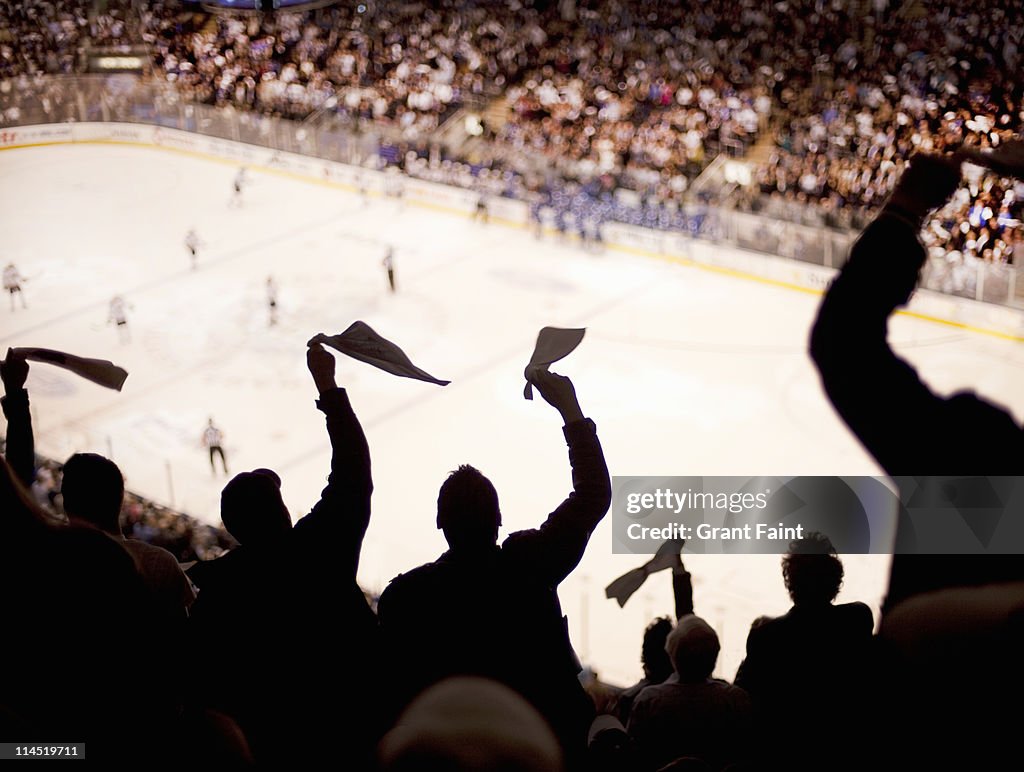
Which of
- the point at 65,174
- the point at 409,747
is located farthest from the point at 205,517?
the point at 65,174

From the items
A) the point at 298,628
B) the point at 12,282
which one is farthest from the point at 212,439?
the point at 298,628

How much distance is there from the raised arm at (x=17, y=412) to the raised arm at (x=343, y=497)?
1527 mm

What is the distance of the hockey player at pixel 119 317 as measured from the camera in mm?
20203

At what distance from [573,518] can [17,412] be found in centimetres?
253

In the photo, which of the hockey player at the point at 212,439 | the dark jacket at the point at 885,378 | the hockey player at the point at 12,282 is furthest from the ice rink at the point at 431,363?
the dark jacket at the point at 885,378

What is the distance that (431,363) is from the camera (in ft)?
64.3

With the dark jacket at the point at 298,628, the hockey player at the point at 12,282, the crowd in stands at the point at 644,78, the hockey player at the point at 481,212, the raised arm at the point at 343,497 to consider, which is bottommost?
the hockey player at the point at 12,282

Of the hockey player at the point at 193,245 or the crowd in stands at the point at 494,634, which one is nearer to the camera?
the crowd in stands at the point at 494,634

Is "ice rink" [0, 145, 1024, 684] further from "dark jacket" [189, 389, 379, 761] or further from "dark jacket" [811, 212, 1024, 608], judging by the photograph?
"dark jacket" [811, 212, 1024, 608]

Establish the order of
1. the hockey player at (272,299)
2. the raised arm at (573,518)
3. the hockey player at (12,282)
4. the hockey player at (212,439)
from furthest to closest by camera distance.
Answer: the hockey player at (12,282)
the hockey player at (272,299)
the hockey player at (212,439)
the raised arm at (573,518)

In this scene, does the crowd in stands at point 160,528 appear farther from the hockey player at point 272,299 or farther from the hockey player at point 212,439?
the hockey player at point 272,299

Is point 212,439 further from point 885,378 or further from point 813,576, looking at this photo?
point 885,378

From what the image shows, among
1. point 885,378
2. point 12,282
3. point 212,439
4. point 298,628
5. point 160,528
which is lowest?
point 212,439

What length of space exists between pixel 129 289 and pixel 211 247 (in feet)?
8.63
